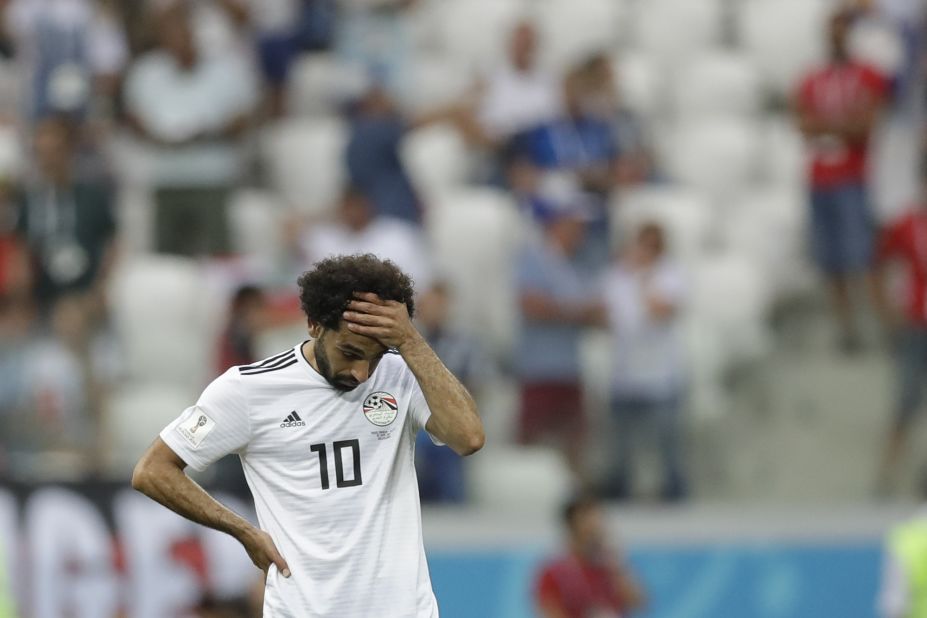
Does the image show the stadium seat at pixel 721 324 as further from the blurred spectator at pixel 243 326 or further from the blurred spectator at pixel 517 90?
the blurred spectator at pixel 243 326

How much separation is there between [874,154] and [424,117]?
2.86 meters

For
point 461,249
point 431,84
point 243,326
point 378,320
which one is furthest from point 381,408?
point 431,84

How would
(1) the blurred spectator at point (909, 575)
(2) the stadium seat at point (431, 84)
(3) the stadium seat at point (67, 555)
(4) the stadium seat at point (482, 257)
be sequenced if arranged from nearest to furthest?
(1) the blurred spectator at point (909, 575) < (3) the stadium seat at point (67, 555) < (4) the stadium seat at point (482, 257) < (2) the stadium seat at point (431, 84)

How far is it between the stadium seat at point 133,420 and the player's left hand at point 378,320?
5.73 m

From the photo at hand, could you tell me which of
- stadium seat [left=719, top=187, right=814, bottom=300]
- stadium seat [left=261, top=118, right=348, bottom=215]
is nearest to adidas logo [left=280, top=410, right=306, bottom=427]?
stadium seat [left=261, top=118, right=348, bottom=215]

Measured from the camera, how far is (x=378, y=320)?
4.91 meters

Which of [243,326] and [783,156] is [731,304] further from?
[243,326]

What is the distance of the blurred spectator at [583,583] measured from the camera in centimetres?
963

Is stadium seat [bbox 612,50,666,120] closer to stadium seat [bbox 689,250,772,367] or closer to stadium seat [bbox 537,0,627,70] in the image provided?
stadium seat [bbox 537,0,627,70]

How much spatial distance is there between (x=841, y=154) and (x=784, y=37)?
208cm

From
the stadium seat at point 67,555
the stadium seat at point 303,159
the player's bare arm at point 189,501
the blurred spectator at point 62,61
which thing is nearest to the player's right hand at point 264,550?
the player's bare arm at point 189,501

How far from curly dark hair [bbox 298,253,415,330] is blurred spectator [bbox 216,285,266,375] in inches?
192

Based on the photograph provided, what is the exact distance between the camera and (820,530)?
1071cm

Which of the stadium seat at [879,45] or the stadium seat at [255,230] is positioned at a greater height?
the stadium seat at [879,45]
